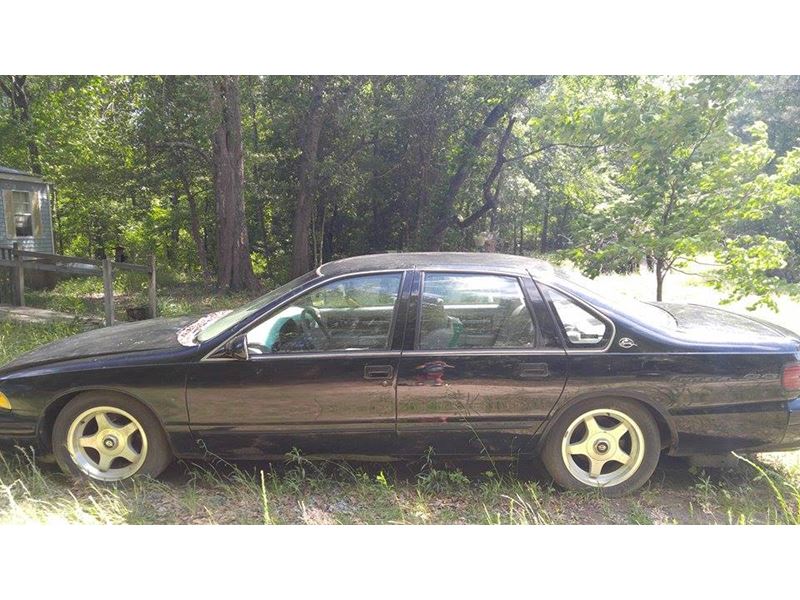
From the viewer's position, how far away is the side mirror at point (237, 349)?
3057mm

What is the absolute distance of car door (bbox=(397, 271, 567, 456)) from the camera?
303 cm

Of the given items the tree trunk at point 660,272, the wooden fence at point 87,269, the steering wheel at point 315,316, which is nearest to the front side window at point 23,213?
the wooden fence at point 87,269

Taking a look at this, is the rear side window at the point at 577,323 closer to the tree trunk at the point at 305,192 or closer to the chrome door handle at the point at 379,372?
the chrome door handle at the point at 379,372

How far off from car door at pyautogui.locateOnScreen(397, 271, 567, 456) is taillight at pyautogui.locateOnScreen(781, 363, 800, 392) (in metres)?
1.27

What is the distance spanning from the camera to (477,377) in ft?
9.96

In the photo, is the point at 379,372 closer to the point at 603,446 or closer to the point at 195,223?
the point at 603,446

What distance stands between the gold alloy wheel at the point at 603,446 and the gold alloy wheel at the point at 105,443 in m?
2.61

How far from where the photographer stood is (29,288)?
46.6 feet

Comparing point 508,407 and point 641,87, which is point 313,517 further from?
point 641,87

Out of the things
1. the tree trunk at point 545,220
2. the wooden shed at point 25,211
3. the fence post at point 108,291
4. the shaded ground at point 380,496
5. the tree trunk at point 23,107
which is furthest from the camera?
the tree trunk at point 23,107

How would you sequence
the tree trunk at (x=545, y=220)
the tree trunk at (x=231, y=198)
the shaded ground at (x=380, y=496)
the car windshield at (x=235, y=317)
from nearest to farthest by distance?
1. the shaded ground at (x=380, y=496)
2. the car windshield at (x=235, y=317)
3. the tree trunk at (x=231, y=198)
4. the tree trunk at (x=545, y=220)

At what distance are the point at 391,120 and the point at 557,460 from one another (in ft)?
38.3

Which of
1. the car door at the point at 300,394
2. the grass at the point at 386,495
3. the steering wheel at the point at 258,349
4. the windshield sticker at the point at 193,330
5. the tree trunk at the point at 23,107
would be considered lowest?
the grass at the point at 386,495

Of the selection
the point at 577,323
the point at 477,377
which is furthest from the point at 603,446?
the point at 477,377
